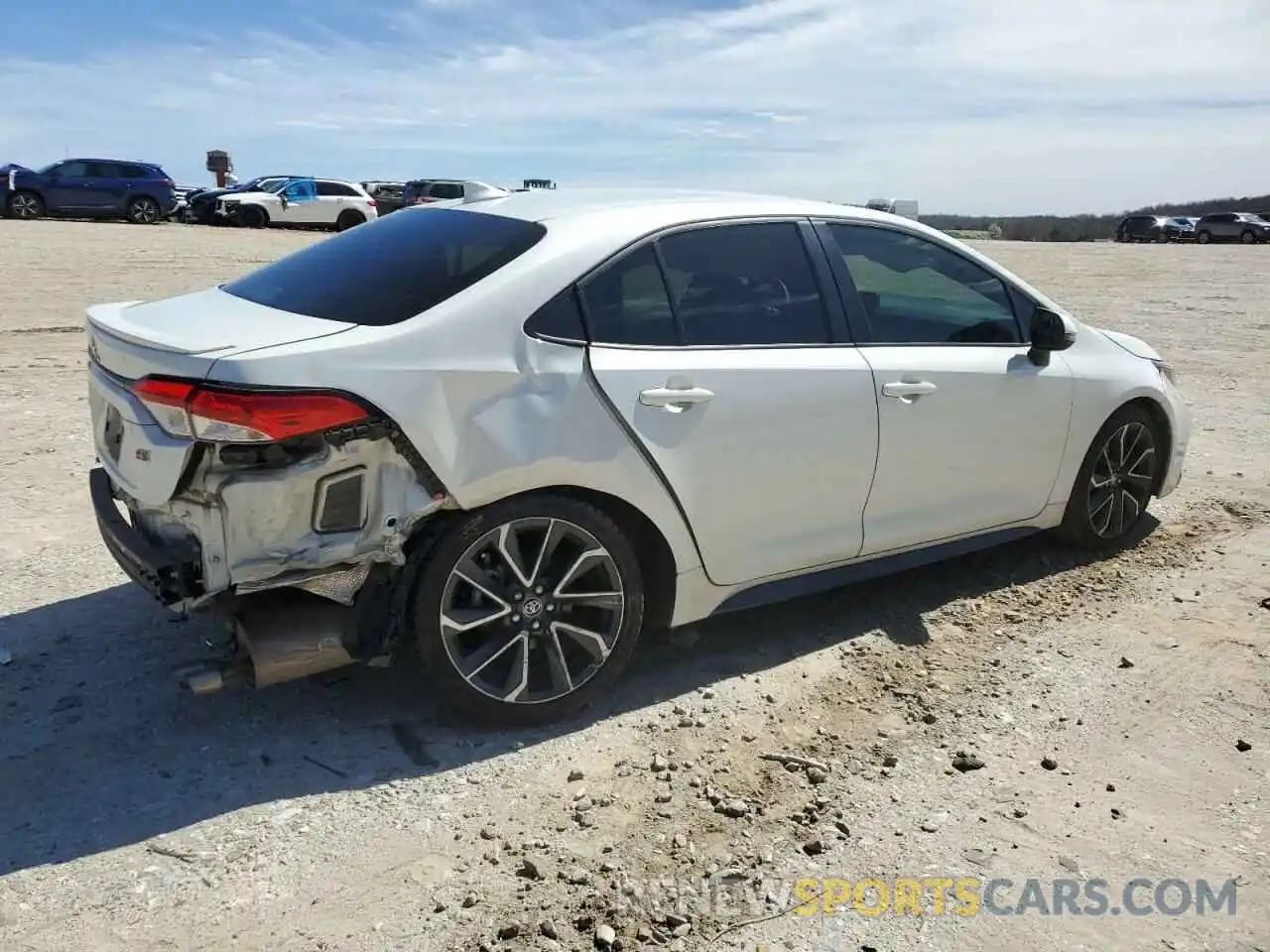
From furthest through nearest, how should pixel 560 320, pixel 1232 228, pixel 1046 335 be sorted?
pixel 1232 228, pixel 1046 335, pixel 560 320

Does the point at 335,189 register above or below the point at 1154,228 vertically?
below

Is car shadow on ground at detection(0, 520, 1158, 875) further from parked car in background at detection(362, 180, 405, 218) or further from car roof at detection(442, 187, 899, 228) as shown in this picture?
parked car in background at detection(362, 180, 405, 218)

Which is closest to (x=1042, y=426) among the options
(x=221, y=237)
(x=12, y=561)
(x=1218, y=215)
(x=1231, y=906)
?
(x=1231, y=906)

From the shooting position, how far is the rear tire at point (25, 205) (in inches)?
1130

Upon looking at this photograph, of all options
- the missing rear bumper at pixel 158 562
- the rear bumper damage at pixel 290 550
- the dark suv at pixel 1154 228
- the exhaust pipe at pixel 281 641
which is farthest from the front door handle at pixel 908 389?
the dark suv at pixel 1154 228

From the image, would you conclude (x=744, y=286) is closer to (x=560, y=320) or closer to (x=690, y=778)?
(x=560, y=320)

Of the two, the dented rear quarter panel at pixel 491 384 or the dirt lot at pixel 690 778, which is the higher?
the dented rear quarter panel at pixel 491 384

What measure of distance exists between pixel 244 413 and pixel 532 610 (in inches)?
42.5

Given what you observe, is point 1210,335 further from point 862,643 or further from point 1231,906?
point 1231,906

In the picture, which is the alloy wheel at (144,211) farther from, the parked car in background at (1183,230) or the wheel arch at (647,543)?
the parked car in background at (1183,230)

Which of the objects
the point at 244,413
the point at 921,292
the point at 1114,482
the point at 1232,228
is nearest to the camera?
the point at 244,413

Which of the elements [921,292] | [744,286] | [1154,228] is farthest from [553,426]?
[1154,228]

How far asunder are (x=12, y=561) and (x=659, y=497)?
123 inches

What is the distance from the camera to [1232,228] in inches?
2055
